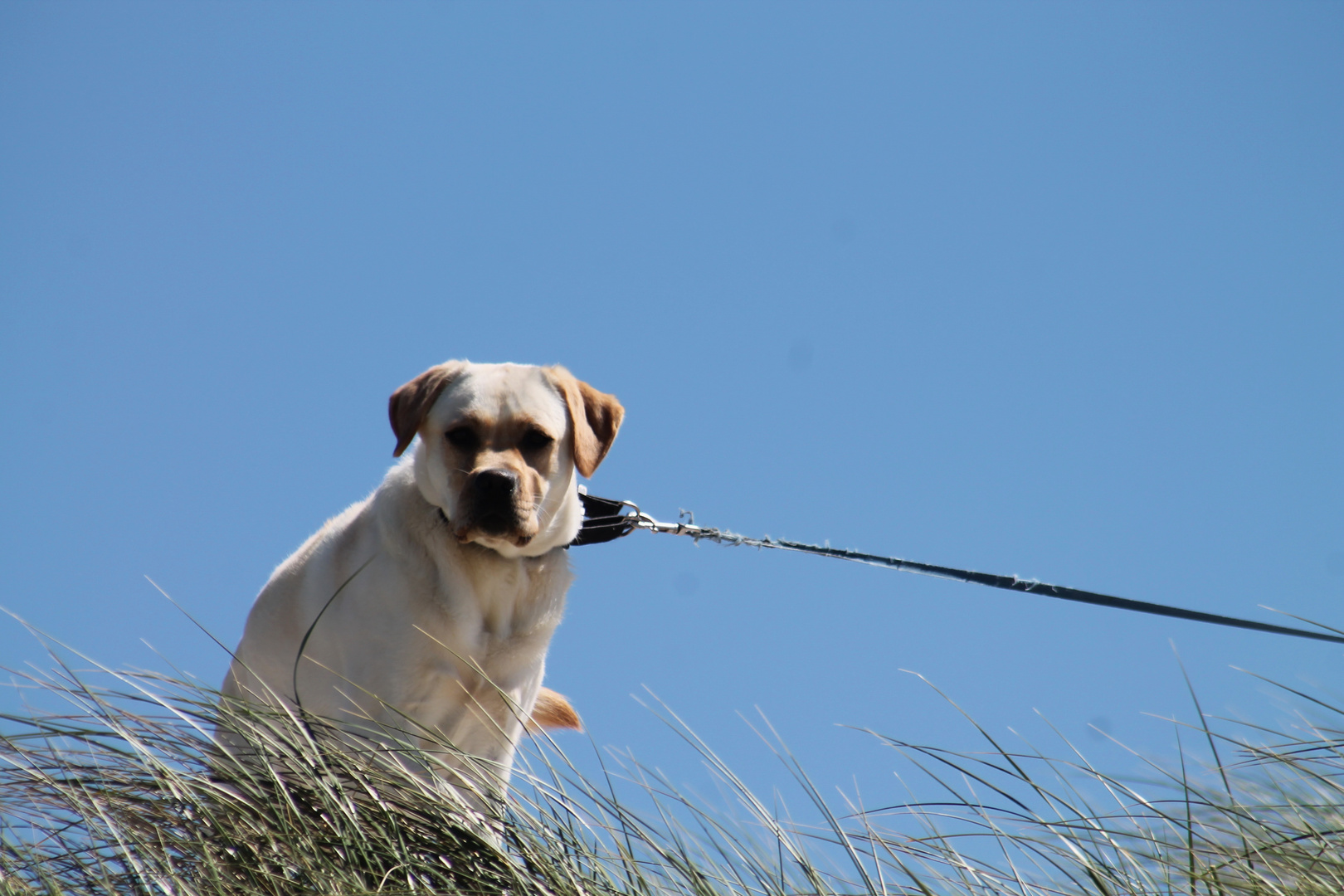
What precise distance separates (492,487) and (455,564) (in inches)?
13.6

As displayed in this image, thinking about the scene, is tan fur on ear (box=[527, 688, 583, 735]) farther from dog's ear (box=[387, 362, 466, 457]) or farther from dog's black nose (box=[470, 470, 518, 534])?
dog's ear (box=[387, 362, 466, 457])

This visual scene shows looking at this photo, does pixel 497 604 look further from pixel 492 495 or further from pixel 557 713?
pixel 557 713

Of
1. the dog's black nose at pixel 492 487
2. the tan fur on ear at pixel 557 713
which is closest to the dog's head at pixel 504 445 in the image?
the dog's black nose at pixel 492 487

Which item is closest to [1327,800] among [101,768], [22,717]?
[101,768]

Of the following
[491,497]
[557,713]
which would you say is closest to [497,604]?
[491,497]

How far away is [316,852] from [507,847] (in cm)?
38

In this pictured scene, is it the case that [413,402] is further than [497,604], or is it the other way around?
[413,402]

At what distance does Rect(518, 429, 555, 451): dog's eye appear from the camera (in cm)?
371

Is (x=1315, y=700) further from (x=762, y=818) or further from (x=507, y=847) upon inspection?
(x=507, y=847)

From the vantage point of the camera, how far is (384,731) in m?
2.32

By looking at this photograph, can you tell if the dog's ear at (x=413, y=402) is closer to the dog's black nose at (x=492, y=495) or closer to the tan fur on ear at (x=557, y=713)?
the dog's black nose at (x=492, y=495)

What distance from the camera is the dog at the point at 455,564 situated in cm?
349

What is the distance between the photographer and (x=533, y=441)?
3.72m

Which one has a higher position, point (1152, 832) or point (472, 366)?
point (472, 366)
